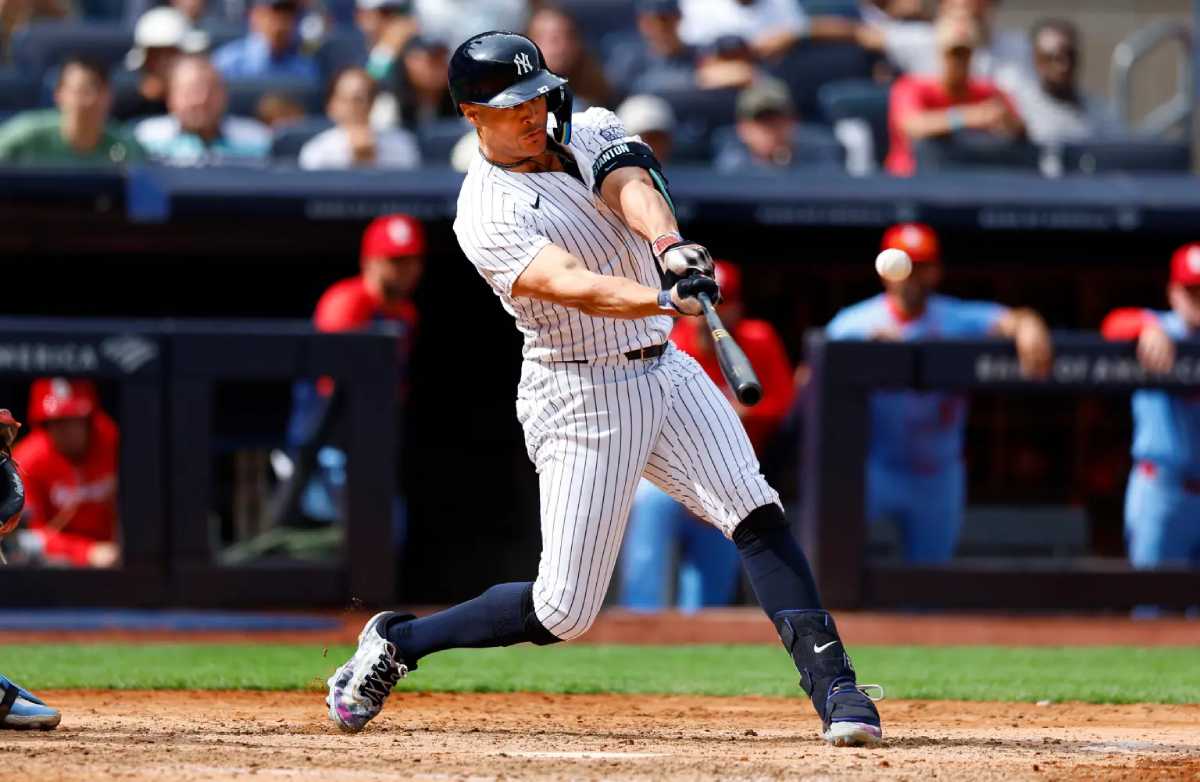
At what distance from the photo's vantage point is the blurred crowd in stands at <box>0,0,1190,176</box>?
25.9 ft

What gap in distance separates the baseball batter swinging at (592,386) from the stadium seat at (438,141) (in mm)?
4043

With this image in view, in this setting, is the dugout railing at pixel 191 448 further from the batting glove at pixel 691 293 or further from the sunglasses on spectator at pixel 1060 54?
the sunglasses on spectator at pixel 1060 54

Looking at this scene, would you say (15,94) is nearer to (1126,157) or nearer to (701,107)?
(701,107)

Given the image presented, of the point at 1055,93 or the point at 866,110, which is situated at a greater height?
the point at 1055,93

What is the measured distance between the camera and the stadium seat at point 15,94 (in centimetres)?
846

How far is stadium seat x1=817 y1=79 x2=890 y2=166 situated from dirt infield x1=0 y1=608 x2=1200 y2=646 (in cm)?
271

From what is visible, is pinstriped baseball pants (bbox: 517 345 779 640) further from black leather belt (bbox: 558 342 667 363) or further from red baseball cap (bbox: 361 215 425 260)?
red baseball cap (bbox: 361 215 425 260)

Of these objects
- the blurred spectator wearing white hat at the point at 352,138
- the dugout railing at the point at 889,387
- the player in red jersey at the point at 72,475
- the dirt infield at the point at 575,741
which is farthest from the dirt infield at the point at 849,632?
the blurred spectator wearing white hat at the point at 352,138

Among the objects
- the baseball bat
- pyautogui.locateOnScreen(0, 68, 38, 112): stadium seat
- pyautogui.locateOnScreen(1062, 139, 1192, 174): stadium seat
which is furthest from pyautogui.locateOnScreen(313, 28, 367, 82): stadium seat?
the baseball bat

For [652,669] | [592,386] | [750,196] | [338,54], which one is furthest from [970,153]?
[592,386]

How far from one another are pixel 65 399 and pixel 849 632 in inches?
117

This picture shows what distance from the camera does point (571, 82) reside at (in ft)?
27.7

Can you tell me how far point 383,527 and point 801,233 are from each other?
2.43m

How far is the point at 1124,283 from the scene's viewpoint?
27.2ft
